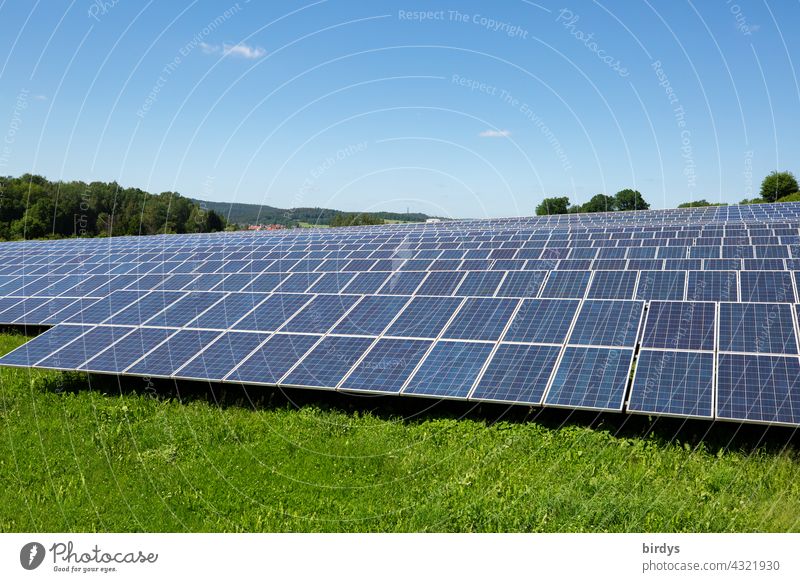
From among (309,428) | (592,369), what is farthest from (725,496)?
(309,428)

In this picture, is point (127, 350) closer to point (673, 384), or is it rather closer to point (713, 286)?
point (673, 384)

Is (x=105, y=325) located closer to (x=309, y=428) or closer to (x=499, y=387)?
(x=309, y=428)

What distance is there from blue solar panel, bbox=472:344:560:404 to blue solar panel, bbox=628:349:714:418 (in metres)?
1.77

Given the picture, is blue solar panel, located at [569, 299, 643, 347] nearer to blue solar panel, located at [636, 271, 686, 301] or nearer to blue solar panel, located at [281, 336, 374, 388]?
blue solar panel, located at [636, 271, 686, 301]

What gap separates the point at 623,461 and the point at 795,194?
112298mm

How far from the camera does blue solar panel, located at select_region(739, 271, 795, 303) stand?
15.3 m

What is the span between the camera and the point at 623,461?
11344 millimetres

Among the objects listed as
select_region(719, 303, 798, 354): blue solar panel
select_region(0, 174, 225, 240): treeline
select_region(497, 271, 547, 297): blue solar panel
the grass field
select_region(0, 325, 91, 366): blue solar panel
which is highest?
select_region(0, 174, 225, 240): treeline

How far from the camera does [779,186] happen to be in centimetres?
11200

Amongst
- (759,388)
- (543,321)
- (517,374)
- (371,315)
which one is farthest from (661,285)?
(371,315)

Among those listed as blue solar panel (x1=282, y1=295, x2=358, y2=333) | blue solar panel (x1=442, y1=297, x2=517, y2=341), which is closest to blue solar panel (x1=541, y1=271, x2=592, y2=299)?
blue solar panel (x1=442, y1=297, x2=517, y2=341)

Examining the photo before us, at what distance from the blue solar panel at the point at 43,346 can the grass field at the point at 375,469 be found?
156cm

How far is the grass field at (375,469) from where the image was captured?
31.9 feet

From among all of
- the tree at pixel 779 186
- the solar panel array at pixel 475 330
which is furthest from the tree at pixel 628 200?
the solar panel array at pixel 475 330
